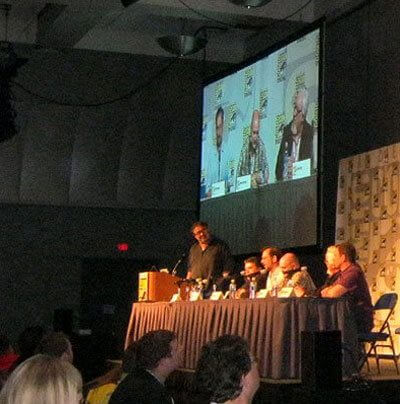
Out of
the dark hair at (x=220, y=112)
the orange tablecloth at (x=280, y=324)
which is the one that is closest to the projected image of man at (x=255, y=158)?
the dark hair at (x=220, y=112)

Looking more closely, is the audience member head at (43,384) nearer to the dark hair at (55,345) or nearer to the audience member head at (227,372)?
the audience member head at (227,372)

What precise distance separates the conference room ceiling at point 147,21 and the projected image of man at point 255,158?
191 centimetres

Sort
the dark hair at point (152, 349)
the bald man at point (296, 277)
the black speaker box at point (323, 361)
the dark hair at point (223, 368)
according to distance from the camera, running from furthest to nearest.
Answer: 1. the bald man at point (296, 277)
2. the black speaker box at point (323, 361)
3. the dark hair at point (152, 349)
4. the dark hair at point (223, 368)

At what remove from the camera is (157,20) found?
13.3 metres

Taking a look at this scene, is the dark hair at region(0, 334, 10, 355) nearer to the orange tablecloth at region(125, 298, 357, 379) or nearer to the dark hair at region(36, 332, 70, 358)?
the orange tablecloth at region(125, 298, 357, 379)

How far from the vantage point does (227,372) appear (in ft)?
9.15

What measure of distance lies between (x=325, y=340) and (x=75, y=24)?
745cm

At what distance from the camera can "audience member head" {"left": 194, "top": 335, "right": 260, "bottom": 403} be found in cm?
277

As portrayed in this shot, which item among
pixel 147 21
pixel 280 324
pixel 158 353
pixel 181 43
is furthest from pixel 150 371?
pixel 147 21

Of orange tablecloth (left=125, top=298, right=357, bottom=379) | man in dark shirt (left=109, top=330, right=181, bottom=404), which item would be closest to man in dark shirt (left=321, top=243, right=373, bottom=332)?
orange tablecloth (left=125, top=298, right=357, bottom=379)

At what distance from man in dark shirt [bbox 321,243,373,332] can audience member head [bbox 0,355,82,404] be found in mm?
5271

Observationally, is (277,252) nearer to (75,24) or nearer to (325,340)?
(325,340)

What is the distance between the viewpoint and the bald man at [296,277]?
22.8ft

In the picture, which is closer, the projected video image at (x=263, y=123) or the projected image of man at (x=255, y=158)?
the projected video image at (x=263, y=123)
